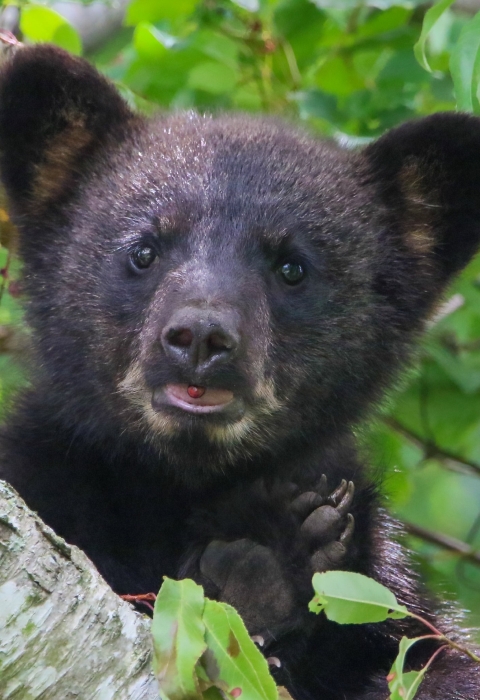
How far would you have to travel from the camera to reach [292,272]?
4531 mm

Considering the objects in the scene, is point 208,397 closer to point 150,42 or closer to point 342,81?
point 150,42

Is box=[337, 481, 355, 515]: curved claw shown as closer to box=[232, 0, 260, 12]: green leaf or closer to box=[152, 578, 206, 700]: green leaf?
box=[152, 578, 206, 700]: green leaf

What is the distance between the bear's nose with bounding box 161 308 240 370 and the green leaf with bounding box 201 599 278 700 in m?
1.10

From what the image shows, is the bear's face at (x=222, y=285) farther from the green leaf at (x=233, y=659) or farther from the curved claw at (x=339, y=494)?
the green leaf at (x=233, y=659)

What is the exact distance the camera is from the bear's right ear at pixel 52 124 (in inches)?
187

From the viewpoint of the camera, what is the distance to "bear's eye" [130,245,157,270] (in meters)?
4.47

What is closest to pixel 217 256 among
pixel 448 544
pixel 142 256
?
pixel 142 256

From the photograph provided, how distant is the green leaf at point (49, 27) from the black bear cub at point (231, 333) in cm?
78

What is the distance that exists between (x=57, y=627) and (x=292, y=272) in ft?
6.84

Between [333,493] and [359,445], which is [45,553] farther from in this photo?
[359,445]

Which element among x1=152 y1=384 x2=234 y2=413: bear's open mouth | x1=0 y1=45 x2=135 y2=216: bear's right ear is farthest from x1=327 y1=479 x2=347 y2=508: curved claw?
x1=0 y1=45 x2=135 y2=216: bear's right ear

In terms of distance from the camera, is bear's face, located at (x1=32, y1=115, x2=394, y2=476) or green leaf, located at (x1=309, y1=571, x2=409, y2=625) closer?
green leaf, located at (x1=309, y1=571, x2=409, y2=625)

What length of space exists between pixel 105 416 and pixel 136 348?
41 centimetres

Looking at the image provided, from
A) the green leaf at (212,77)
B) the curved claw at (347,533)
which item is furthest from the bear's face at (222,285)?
the green leaf at (212,77)
